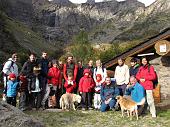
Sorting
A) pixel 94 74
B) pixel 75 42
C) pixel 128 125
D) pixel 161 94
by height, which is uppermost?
pixel 75 42

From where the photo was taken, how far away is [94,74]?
39.4 ft

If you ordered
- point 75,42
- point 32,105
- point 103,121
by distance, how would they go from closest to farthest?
point 103,121 < point 32,105 < point 75,42

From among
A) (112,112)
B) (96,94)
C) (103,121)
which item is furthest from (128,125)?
(96,94)

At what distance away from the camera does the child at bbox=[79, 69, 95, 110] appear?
1172 centimetres

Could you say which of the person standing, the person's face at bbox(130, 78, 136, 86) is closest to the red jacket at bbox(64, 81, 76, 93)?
the person standing

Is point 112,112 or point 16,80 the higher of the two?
point 16,80

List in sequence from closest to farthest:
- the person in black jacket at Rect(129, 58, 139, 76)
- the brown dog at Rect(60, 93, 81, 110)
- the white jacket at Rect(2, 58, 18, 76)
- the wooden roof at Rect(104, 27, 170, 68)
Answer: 1. the white jacket at Rect(2, 58, 18, 76)
2. the person in black jacket at Rect(129, 58, 139, 76)
3. the brown dog at Rect(60, 93, 81, 110)
4. the wooden roof at Rect(104, 27, 170, 68)

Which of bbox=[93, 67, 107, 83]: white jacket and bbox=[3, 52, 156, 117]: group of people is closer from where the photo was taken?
bbox=[3, 52, 156, 117]: group of people

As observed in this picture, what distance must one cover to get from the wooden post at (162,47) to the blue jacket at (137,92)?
2.06m

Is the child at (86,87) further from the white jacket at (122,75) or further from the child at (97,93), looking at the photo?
the white jacket at (122,75)

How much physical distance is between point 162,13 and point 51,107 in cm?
15852

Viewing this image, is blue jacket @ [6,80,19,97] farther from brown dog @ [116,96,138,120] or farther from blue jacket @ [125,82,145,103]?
blue jacket @ [125,82,145,103]

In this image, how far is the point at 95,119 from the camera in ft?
33.4

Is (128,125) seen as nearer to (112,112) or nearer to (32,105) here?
(112,112)
